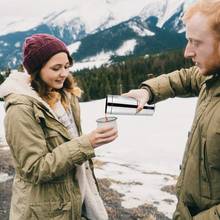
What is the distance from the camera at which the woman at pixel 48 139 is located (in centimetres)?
281

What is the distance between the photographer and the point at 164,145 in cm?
1488

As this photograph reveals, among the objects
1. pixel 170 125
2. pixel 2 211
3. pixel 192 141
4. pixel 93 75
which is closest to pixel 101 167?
pixel 2 211

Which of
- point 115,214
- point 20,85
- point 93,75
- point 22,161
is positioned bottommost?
point 93,75

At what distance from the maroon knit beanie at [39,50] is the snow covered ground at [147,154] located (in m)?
3.73

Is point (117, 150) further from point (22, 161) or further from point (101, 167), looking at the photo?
point (22, 161)

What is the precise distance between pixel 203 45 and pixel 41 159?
1.38 metres

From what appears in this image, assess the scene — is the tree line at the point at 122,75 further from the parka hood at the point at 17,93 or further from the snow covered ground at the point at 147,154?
Result: the parka hood at the point at 17,93

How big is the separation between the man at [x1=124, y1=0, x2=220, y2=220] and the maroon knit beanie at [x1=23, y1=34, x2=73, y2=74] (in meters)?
1.20

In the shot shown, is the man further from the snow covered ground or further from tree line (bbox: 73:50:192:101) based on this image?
tree line (bbox: 73:50:192:101)

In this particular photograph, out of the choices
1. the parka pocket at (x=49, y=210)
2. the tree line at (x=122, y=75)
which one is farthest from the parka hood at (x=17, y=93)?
the tree line at (x=122, y=75)

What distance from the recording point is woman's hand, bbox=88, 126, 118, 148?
2.67m

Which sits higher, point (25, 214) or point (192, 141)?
point (192, 141)

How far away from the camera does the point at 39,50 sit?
306cm

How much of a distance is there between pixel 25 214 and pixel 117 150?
391 inches
